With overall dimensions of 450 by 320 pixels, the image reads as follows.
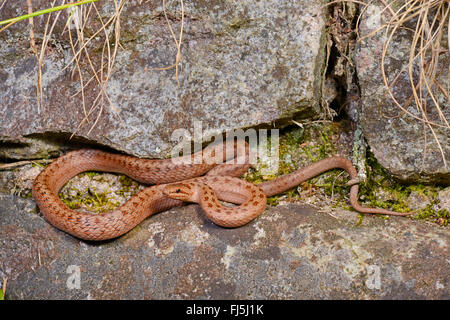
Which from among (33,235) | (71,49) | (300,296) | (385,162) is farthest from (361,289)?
(71,49)

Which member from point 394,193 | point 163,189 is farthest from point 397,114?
point 163,189

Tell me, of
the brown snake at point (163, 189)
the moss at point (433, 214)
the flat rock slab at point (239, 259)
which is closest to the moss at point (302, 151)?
the brown snake at point (163, 189)

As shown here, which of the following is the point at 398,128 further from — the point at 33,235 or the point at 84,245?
the point at 33,235

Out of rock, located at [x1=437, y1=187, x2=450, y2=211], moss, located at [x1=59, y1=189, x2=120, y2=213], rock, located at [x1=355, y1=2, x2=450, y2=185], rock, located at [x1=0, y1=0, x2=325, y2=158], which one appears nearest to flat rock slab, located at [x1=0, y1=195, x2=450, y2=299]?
rock, located at [x1=437, y1=187, x2=450, y2=211]

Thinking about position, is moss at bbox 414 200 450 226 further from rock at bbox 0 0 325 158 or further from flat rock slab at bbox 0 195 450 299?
rock at bbox 0 0 325 158

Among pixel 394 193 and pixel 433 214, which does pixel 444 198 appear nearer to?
pixel 433 214
